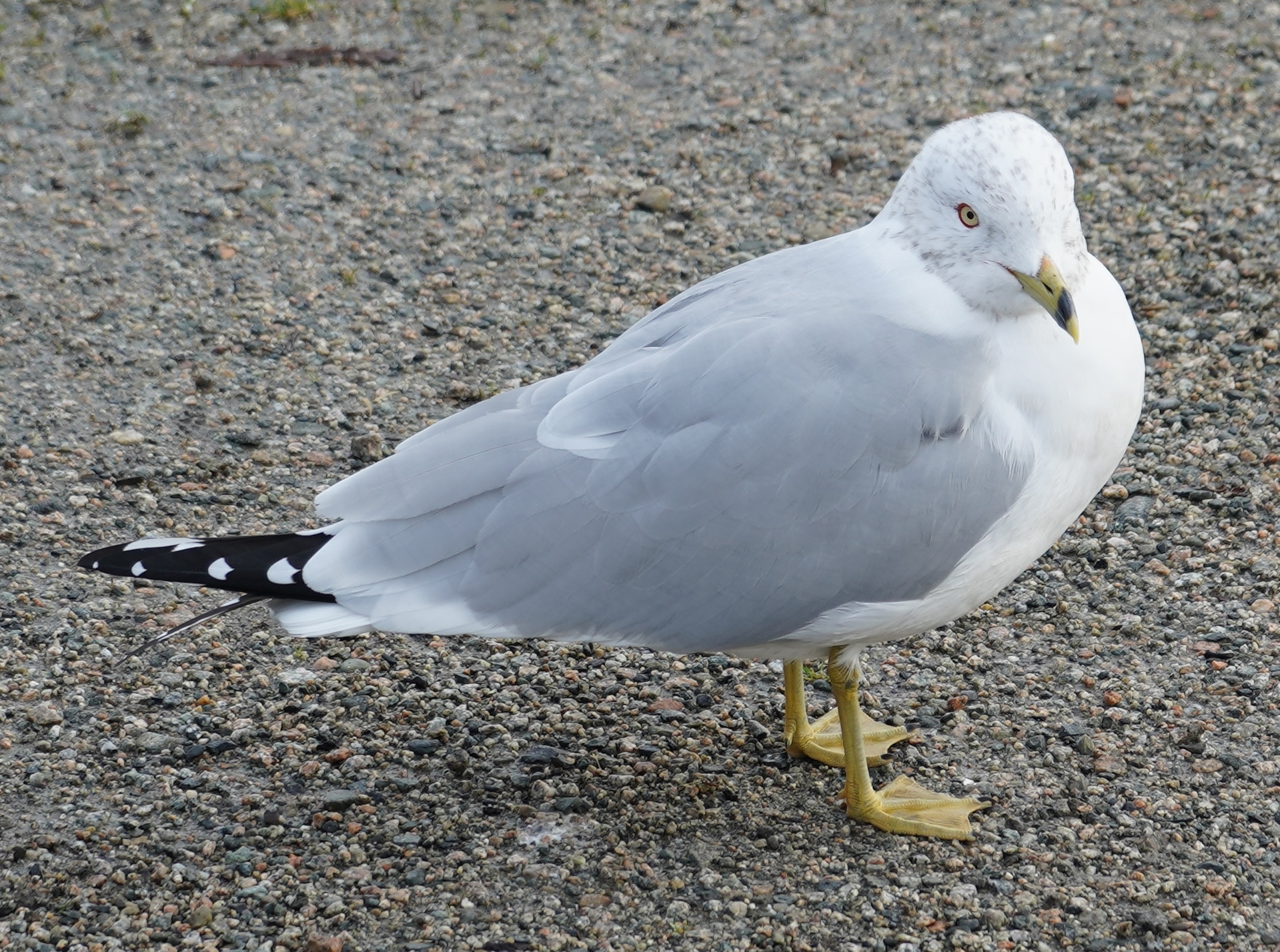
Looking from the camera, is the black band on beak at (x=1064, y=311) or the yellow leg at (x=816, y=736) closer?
the black band on beak at (x=1064, y=311)

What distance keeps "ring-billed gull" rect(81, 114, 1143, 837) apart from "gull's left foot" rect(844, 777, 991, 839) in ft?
1.48

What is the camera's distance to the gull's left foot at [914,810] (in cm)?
365

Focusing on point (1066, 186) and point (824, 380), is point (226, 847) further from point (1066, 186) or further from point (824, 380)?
point (1066, 186)

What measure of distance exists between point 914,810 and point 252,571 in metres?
1.68

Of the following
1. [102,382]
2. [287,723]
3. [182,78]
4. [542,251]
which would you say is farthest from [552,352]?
[182,78]

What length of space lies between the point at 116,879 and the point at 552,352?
278 centimetres

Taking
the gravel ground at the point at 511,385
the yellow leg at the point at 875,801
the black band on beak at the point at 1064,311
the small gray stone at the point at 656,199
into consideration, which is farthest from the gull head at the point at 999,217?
the small gray stone at the point at 656,199

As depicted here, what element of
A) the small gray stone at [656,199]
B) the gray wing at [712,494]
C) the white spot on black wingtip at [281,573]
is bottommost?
the small gray stone at [656,199]

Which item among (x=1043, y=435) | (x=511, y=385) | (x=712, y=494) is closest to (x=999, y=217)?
(x=1043, y=435)

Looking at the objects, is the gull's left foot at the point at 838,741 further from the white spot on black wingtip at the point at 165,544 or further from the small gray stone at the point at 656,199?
the small gray stone at the point at 656,199

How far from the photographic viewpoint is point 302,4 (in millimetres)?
8000

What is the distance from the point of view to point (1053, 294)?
3141 millimetres

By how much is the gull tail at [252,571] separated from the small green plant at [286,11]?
16.9 feet

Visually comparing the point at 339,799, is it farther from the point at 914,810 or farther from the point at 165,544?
the point at 914,810
